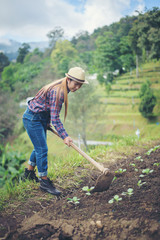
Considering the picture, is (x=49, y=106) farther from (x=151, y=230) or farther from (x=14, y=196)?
(x=151, y=230)

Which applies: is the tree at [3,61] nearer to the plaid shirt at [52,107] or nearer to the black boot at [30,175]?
the black boot at [30,175]

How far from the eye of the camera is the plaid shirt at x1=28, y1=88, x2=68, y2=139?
7.15 feet

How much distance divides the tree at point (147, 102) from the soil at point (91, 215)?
424 inches

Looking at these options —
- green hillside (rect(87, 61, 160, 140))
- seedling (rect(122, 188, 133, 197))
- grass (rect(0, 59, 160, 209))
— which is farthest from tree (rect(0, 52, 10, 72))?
seedling (rect(122, 188, 133, 197))

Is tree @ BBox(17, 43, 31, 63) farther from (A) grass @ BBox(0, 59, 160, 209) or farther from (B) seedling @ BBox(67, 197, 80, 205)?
(B) seedling @ BBox(67, 197, 80, 205)

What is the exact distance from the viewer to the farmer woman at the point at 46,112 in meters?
2.18

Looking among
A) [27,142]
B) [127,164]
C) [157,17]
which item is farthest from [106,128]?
[127,164]

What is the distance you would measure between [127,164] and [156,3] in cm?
385

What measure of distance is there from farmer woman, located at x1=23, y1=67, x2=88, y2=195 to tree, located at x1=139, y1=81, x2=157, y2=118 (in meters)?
11.1

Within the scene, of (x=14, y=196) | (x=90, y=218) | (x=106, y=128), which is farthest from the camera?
(x=106, y=128)

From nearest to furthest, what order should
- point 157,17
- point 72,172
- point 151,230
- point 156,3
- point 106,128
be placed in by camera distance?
point 151,230
point 72,172
point 156,3
point 157,17
point 106,128

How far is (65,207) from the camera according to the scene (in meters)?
2.06

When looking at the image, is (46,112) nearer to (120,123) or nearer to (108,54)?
(120,123)

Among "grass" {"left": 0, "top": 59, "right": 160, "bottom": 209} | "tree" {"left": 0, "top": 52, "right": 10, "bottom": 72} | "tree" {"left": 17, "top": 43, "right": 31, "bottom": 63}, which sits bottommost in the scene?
"grass" {"left": 0, "top": 59, "right": 160, "bottom": 209}
